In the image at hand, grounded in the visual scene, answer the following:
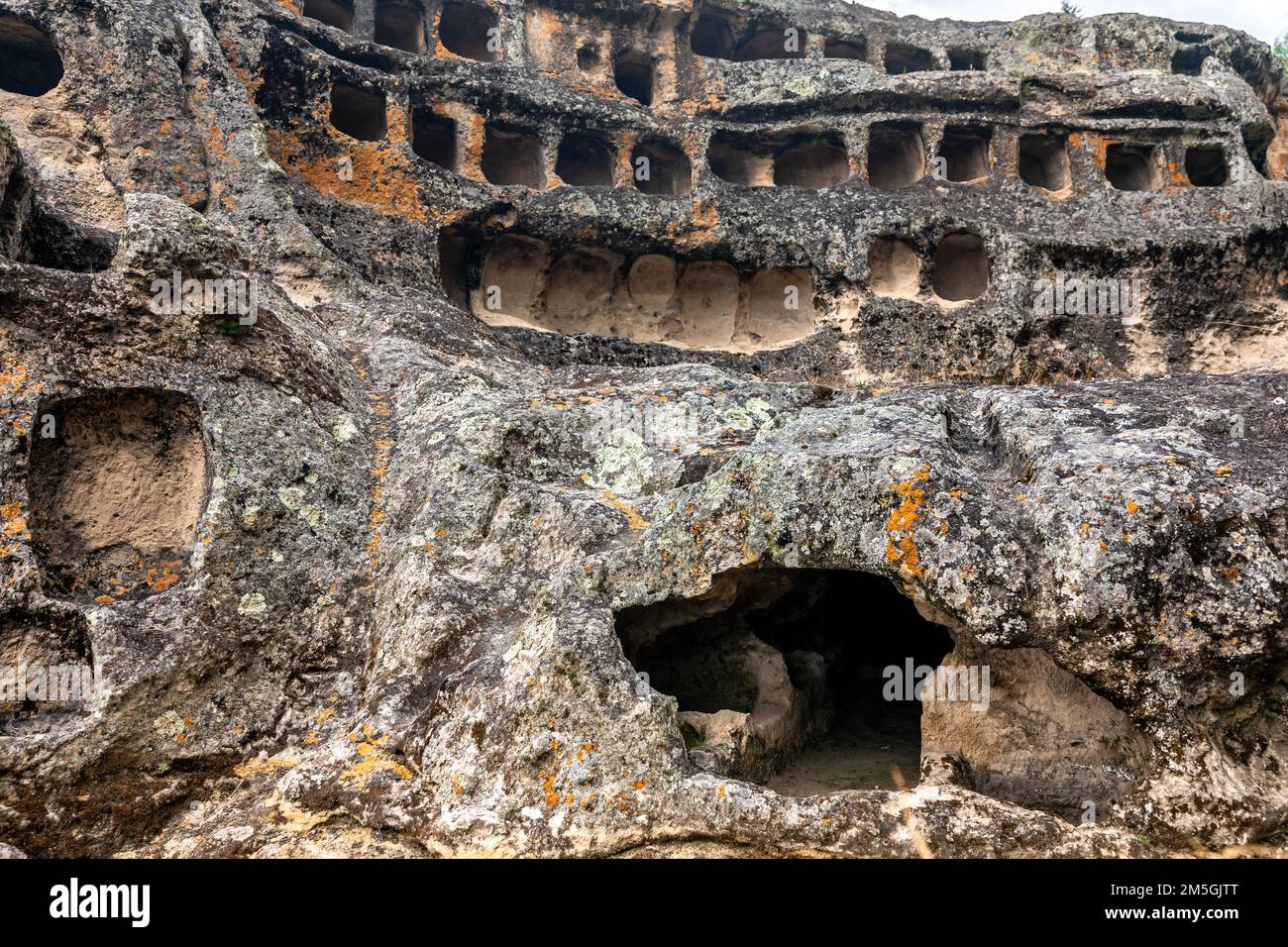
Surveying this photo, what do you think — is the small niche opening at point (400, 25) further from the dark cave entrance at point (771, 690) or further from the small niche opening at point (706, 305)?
the dark cave entrance at point (771, 690)

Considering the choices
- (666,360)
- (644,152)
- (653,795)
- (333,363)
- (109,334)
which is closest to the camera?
(653,795)

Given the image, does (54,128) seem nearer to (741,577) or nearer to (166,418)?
(166,418)

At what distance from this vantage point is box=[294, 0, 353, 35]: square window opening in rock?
1830cm

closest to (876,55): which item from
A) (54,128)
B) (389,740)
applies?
(54,128)

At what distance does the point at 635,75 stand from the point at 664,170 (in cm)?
360

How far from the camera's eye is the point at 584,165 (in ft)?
60.4

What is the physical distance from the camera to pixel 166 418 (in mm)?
7027

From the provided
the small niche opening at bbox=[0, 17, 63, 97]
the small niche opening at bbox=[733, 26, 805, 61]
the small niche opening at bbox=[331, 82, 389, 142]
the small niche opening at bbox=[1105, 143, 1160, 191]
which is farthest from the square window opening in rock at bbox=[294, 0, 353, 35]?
the small niche opening at bbox=[1105, 143, 1160, 191]

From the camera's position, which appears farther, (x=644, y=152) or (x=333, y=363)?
(x=644, y=152)

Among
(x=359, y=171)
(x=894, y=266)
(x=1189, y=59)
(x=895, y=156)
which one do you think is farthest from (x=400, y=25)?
(x=1189, y=59)

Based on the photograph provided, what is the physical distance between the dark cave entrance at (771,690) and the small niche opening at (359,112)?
11.3 m

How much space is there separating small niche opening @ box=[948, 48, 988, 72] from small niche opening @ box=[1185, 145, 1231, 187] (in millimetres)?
4968

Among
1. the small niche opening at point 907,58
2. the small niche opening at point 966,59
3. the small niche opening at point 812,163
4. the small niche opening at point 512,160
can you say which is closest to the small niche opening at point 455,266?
the small niche opening at point 512,160
